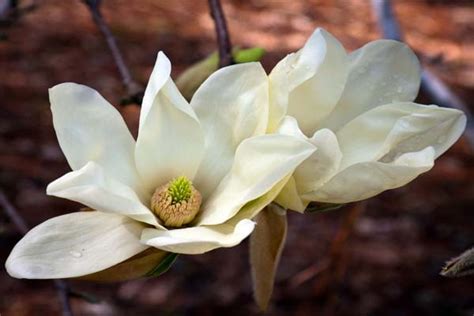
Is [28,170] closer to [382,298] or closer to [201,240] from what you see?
[382,298]

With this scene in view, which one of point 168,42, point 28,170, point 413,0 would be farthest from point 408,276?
point 413,0

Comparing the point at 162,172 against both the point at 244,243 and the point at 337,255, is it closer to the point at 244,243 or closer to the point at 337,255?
the point at 337,255

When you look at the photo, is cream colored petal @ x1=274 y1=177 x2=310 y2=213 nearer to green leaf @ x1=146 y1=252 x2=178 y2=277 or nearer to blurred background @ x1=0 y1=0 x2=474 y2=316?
green leaf @ x1=146 y1=252 x2=178 y2=277

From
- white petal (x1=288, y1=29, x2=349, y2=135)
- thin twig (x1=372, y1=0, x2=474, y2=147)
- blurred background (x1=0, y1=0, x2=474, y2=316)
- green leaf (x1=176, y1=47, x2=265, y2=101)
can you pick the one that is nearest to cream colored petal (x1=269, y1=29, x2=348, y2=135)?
white petal (x1=288, y1=29, x2=349, y2=135)

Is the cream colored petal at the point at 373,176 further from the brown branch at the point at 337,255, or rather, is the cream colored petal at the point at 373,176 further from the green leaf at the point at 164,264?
the brown branch at the point at 337,255

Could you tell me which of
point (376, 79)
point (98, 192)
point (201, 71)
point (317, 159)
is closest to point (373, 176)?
point (317, 159)
